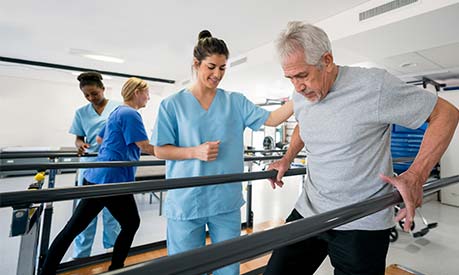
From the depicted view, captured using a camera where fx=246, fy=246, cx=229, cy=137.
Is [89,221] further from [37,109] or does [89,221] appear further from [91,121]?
[37,109]

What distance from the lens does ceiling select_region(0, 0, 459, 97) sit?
319 centimetres

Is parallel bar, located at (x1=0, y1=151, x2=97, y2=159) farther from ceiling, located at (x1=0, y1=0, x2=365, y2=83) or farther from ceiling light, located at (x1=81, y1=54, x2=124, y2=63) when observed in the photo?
ceiling light, located at (x1=81, y1=54, x2=124, y2=63)

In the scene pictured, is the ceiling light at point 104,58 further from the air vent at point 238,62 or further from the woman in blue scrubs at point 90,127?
the woman in blue scrubs at point 90,127

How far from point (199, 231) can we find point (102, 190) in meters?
0.55

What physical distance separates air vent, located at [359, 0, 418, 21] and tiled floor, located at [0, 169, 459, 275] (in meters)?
2.84

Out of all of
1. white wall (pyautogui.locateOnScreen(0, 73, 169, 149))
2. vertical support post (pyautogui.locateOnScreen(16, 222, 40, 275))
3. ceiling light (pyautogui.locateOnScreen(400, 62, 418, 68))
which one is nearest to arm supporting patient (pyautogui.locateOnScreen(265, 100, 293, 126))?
vertical support post (pyautogui.locateOnScreen(16, 222, 40, 275))

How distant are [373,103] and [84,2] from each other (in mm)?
3923

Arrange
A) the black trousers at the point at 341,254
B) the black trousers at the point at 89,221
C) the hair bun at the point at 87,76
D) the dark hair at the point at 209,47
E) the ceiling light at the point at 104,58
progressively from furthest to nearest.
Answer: the ceiling light at the point at 104,58 < the hair bun at the point at 87,76 < the black trousers at the point at 89,221 < the dark hair at the point at 209,47 < the black trousers at the point at 341,254

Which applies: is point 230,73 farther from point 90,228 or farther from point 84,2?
point 90,228

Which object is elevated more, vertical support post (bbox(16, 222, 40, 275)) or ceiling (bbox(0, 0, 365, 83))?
ceiling (bbox(0, 0, 365, 83))

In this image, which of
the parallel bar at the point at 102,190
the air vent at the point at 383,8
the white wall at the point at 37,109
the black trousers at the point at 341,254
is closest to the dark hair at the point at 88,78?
the parallel bar at the point at 102,190

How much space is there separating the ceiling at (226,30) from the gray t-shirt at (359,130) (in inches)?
102

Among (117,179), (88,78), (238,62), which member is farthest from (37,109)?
(117,179)

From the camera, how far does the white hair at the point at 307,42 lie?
0.86 meters
